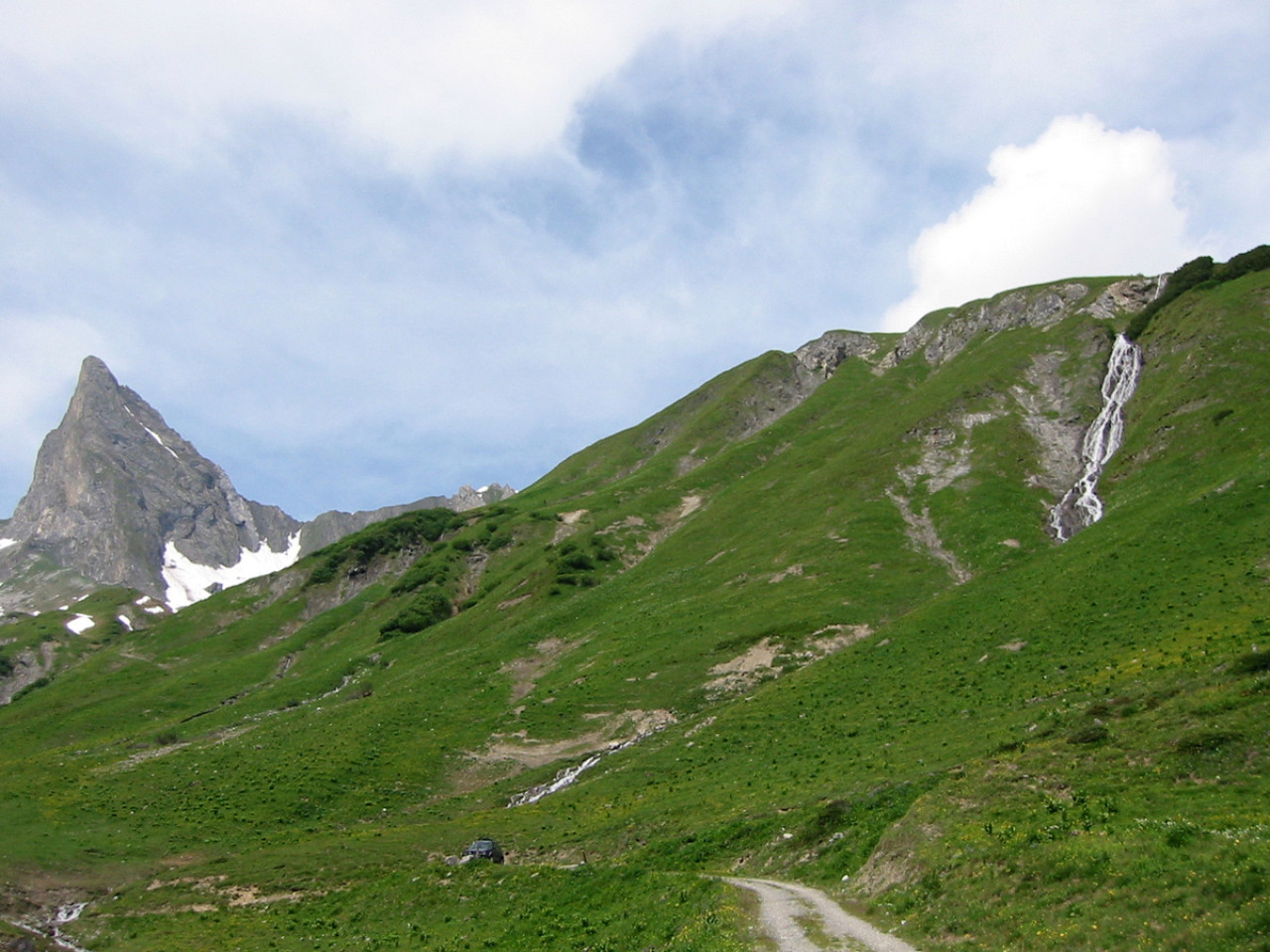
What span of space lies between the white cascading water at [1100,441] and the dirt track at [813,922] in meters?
72.4

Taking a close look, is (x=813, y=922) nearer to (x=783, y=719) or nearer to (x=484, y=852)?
(x=484, y=852)

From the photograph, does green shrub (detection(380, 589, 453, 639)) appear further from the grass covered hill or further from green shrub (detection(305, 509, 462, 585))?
green shrub (detection(305, 509, 462, 585))

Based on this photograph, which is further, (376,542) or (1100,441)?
(376,542)

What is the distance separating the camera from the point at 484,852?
40656mm

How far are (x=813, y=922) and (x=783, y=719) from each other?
36.5m

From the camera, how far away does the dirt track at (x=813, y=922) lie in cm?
1931

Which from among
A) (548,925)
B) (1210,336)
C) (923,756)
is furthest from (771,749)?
(1210,336)

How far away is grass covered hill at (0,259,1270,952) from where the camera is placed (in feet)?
77.0

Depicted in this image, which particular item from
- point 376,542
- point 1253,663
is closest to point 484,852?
point 1253,663

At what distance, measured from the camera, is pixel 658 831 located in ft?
136

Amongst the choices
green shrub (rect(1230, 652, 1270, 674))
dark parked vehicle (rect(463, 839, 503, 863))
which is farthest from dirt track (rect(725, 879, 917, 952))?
green shrub (rect(1230, 652, 1270, 674))

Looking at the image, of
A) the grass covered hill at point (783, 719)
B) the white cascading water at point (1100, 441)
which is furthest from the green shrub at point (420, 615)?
the white cascading water at point (1100, 441)

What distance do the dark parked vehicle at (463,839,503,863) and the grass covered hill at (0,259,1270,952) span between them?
77.4 inches

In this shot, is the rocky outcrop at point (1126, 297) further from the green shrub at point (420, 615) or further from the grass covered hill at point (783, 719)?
the green shrub at point (420, 615)
